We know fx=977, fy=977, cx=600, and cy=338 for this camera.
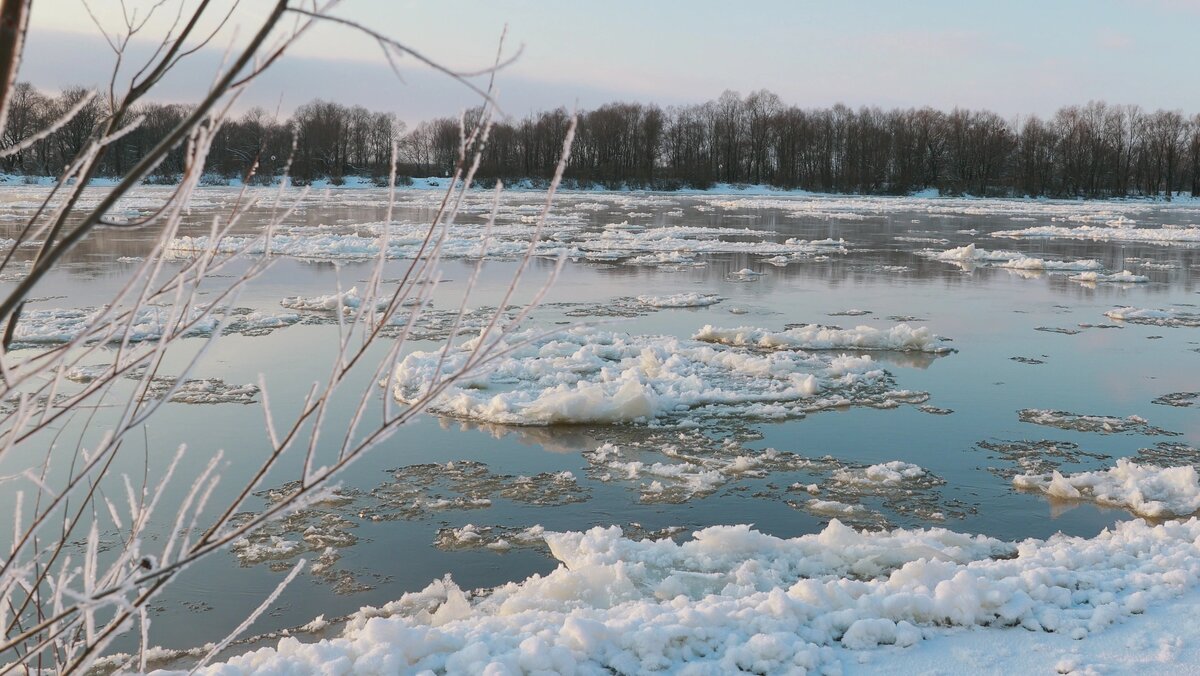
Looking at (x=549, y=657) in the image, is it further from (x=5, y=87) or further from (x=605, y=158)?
(x=605, y=158)

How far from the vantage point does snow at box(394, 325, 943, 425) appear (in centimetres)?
873

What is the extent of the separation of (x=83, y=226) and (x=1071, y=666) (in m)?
4.09

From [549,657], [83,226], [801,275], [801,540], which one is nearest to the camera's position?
[83,226]

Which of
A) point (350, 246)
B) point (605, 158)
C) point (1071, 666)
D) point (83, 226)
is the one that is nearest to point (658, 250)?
point (350, 246)

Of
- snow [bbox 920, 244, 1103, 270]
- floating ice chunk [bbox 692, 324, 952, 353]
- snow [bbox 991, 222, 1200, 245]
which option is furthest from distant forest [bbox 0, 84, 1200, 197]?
floating ice chunk [bbox 692, 324, 952, 353]

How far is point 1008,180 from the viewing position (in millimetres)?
77625

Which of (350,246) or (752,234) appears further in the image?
(752,234)

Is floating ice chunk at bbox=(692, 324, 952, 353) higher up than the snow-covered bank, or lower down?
higher up

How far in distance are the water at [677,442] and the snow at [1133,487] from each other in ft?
0.52

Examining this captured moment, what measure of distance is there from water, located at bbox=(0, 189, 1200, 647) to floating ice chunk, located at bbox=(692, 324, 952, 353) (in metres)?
0.44

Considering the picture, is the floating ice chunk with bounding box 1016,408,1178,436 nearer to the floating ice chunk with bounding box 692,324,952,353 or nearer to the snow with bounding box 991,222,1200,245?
the floating ice chunk with bounding box 692,324,952,353

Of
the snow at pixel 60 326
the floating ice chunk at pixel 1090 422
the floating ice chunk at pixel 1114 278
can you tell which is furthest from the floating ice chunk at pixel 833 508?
the floating ice chunk at pixel 1114 278

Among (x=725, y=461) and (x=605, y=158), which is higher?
(x=605, y=158)

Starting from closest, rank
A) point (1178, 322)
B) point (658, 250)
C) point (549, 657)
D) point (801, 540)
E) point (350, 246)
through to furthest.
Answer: point (549, 657)
point (801, 540)
point (1178, 322)
point (350, 246)
point (658, 250)
